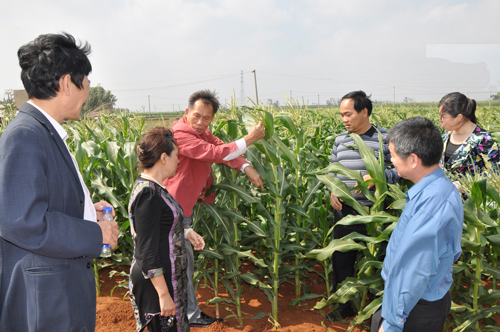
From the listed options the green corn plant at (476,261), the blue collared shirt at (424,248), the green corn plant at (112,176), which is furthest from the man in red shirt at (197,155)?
the green corn plant at (476,261)

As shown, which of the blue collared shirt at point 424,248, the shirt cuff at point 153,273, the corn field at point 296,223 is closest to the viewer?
the blue collared shirt at point 424,248

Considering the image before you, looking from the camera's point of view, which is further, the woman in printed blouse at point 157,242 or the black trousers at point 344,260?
the black trousers at point 344,260

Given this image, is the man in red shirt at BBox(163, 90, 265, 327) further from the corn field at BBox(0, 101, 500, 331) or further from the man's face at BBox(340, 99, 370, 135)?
the man's face at BBox(340, 99, 370, 135)

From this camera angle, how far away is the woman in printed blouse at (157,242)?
6.39 feet

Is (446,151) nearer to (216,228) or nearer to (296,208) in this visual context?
(296,208)

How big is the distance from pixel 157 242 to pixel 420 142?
1.50m

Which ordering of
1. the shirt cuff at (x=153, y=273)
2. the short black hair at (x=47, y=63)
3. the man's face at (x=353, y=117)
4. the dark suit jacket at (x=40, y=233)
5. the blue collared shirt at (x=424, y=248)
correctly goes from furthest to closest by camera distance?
1. the man's face at (x=353, y=117)
2. the shirt cuff at (x=153, y=273)
3. the blue collared shirt at (x=424, y=248)
4. the short black hair at (x=47, y=63)
5. the dark suit jacket at (x=40, y=233)

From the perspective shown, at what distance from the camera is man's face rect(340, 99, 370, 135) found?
322cm

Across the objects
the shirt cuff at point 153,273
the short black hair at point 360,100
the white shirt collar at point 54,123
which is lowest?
the shirt cuff at point 153,273

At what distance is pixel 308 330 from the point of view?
305 centimetres

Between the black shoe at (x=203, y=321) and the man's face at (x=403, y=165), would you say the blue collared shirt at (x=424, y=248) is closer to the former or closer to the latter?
the man's face at (x=403, y=165)

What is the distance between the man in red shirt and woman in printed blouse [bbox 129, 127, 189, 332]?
0.56 metres

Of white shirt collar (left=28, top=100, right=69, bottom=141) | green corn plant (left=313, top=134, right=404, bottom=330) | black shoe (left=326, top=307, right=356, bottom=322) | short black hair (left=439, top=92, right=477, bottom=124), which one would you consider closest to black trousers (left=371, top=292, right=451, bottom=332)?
green corn plant (left=313, top=134, right=404, bottom=330)

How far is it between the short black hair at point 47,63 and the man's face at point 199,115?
1.41 m
